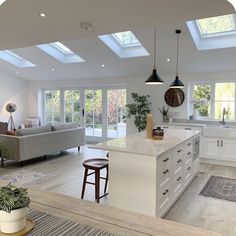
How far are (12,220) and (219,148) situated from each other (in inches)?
215

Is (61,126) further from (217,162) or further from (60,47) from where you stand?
(217,162)

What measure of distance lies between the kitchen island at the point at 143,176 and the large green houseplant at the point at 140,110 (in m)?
3.66

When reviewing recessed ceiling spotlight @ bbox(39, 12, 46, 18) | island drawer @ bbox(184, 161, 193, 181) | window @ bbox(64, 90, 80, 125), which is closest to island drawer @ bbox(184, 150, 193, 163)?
island drawer @ bbox(184, 161, 193, 181)

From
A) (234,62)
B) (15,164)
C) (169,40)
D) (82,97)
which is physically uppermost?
(169,40)

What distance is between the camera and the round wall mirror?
682 centimetres

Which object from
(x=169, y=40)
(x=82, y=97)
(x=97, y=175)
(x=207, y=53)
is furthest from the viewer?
(x=82, y=97)

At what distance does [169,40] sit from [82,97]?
4446 millimetres

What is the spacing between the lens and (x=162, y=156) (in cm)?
→ 299

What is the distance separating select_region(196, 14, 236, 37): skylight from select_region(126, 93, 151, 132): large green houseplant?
257 cm

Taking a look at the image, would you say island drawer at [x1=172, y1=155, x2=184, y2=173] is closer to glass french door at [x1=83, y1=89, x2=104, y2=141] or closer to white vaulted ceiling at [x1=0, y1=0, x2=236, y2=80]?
white vaulted ceiling at [x1=0, y1=0, x2=236, y2=80]

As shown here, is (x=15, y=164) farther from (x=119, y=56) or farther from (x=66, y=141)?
(x=119, y=56)

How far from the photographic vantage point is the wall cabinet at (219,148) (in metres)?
5.62

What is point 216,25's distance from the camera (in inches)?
199

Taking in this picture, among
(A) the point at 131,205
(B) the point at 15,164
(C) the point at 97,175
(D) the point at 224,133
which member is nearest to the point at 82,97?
(B) the point at 15,164
